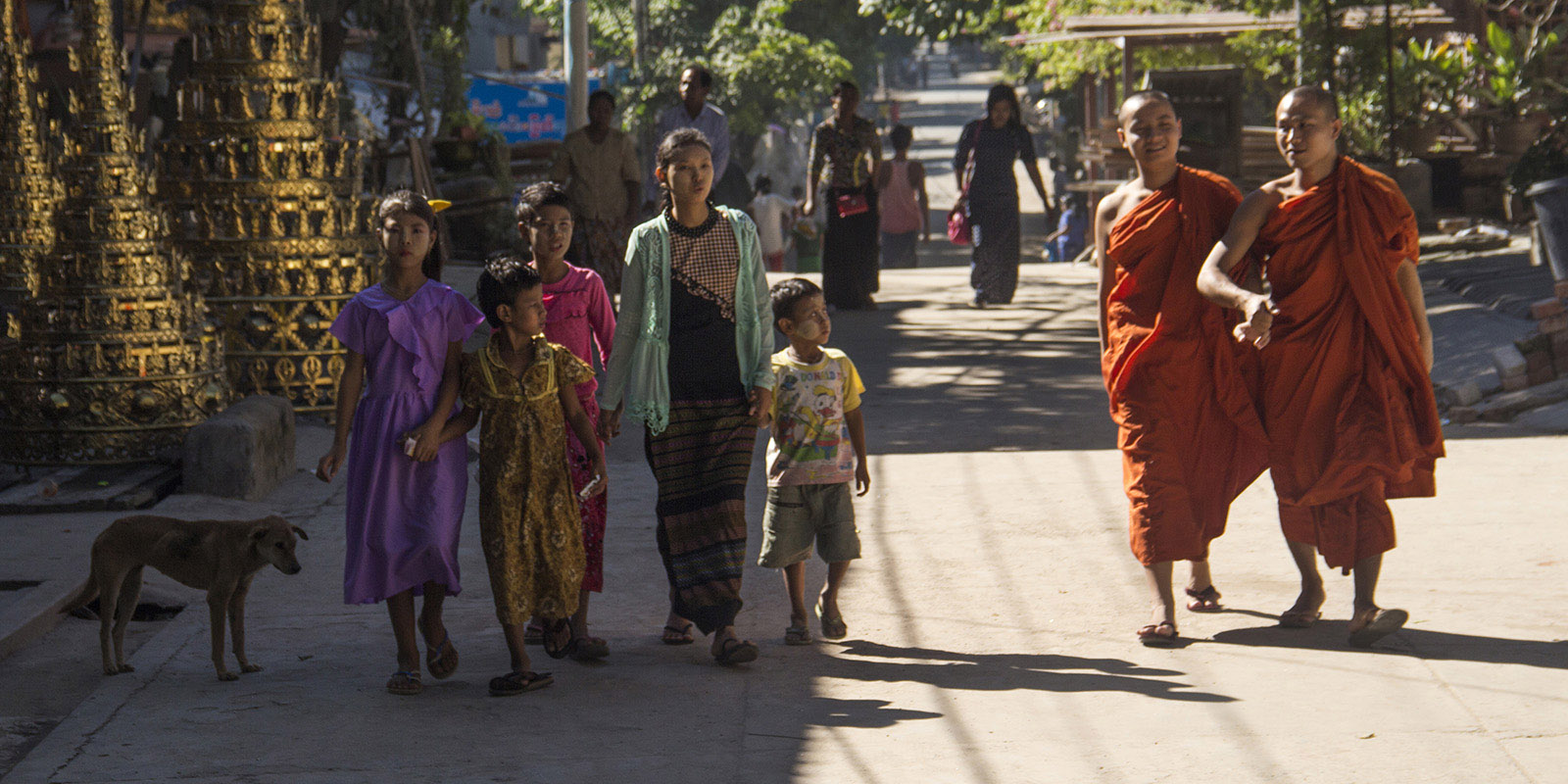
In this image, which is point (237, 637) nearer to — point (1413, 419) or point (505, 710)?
point (505, 710)

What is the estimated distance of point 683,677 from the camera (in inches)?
194

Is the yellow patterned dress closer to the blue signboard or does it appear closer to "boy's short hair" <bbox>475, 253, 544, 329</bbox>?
"boy's short hair" <bbox>475, 253, 544, 329</bbox>

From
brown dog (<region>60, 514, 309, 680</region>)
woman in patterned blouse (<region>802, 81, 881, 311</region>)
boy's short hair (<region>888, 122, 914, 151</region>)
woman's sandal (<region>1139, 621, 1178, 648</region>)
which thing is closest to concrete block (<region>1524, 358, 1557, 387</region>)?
woman's sandal (<region>1139, 621, 1178, 648</region>)

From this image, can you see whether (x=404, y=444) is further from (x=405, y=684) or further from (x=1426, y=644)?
(x=1426, y=644)

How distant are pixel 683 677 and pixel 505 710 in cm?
57

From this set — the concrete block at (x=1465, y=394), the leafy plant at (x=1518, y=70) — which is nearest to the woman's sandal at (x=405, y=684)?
the concrete block at (x=1465, y=394)

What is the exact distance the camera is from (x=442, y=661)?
484 cm

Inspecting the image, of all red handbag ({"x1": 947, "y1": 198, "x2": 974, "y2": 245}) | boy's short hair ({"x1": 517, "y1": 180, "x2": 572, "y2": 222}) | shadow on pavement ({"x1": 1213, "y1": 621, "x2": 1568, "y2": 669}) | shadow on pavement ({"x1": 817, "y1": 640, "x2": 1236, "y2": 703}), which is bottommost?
shadow on pavement ({"x1": 817, "y1": 640, "x2": 1236, "y2": 703})

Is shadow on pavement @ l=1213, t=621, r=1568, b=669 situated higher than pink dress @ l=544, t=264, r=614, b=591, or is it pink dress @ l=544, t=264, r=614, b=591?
pink dress @ l=544, t=264, r=614, b=591

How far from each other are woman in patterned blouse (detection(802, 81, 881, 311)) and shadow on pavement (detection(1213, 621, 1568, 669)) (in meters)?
7.73

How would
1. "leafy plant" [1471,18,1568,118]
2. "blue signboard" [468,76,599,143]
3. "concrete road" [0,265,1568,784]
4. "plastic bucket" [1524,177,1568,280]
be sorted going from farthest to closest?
"blue signboard" [468,76,599,143] < "leafy plant" [1471,18,1568,118] < "plastic bucket" [1524,177,1568,280] < "concrete road" [0,265,1568,784]

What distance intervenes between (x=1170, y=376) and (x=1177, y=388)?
41mm

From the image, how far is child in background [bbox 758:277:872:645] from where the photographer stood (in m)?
5.18

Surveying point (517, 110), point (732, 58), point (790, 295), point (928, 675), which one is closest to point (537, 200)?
point (790, 295)
